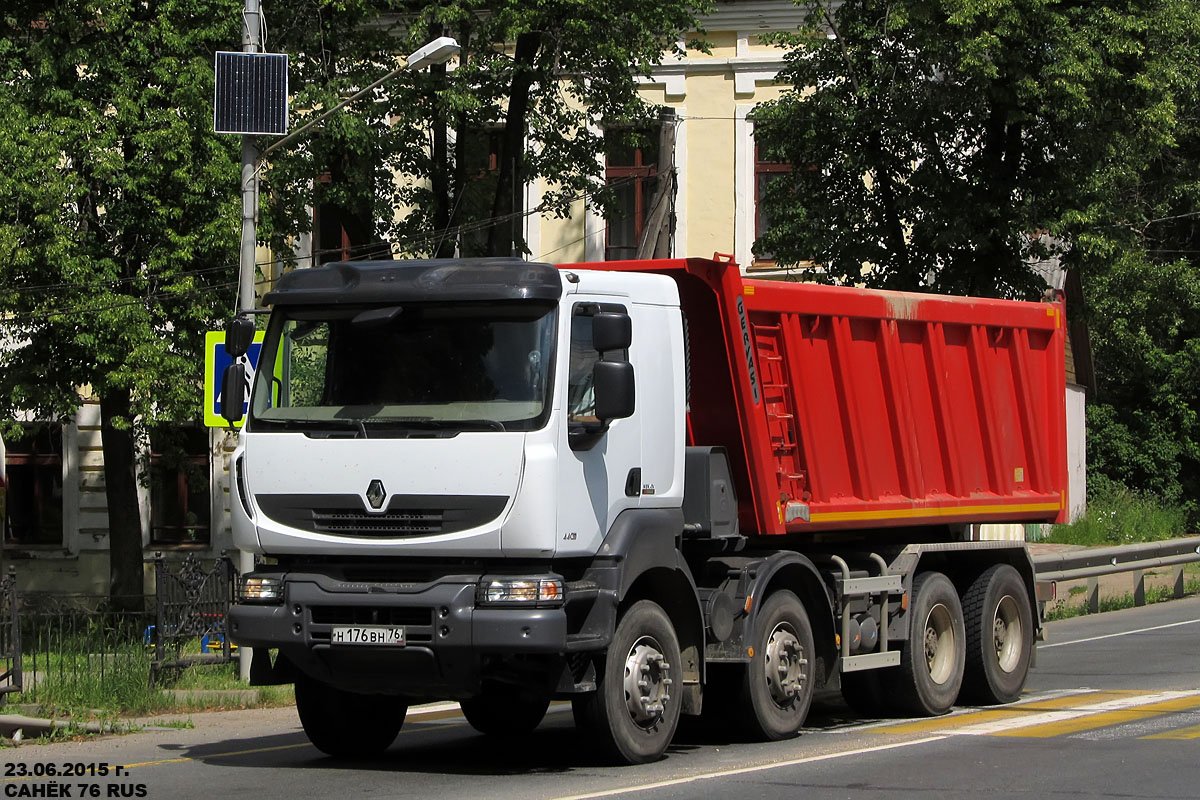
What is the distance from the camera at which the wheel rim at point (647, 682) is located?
10.2 m

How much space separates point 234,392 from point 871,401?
191 inches

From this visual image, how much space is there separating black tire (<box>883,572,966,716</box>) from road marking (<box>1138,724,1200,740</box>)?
83.6 inches

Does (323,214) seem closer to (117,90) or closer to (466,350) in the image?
(117,90)

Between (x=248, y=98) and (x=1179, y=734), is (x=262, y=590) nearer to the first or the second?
(x=1179, y=734)

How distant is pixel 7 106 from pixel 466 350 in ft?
53.7

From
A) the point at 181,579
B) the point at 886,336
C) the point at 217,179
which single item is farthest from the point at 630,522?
the point at 217,179

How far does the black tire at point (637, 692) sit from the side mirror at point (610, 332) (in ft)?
5.29

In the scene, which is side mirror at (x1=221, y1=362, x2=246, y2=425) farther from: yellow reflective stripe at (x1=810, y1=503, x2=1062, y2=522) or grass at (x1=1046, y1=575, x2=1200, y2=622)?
grass at (x1=1046, y1=575, x2=1200, y2=622)

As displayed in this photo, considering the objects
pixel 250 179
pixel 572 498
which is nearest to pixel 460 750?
pixel 572 498

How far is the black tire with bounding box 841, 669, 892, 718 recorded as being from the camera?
13156mm

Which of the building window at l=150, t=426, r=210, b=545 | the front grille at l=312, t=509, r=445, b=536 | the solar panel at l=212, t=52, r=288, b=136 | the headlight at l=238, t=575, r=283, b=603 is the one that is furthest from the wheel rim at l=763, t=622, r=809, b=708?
the building window at l=150, t=426, r=210, b=545

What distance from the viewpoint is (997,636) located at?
14070 mm

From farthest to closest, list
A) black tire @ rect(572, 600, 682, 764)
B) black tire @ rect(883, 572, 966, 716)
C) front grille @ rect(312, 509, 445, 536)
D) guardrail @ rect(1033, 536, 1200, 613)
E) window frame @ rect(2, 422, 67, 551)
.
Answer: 1. window frame @ rect(2, 422, 67, 551)
2. guardrail @ rect(1033, 536, 1200, 613)
3. black tire @ rect(883, 572, 966, 716)
4. black tire @ rect(572, 600, 682, 764)
5. front grille @ rect(312, 509, 445, 536)

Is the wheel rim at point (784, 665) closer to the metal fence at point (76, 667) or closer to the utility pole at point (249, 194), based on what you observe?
the metal fence at point (76, 667)
